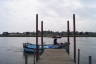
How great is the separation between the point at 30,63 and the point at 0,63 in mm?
5385

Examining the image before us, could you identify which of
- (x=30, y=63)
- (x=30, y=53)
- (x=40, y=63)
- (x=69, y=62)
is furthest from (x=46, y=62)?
(x=30, y=53)

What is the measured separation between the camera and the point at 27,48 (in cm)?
4844

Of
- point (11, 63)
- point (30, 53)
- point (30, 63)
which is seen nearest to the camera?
point (30, 63)

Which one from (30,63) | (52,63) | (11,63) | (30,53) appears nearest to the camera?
(52,63)

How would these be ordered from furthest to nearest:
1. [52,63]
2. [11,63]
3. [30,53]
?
[30,53], [11,63], [52,63]

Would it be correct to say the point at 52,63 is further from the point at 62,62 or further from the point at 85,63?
the point at 85,63

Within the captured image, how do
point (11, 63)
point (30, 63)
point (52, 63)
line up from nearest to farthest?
point (52, 63) < point (30, 63) < point (11, 63)

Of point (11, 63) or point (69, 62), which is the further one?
point (11, 63)

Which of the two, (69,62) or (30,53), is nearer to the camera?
(69,62)

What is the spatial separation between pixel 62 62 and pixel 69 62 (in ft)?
2.07

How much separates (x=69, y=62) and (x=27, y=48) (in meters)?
29.9

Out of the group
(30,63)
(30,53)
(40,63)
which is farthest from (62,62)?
(30,53)

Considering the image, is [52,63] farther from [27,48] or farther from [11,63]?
[27,48]

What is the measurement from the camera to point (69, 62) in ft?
63.0
